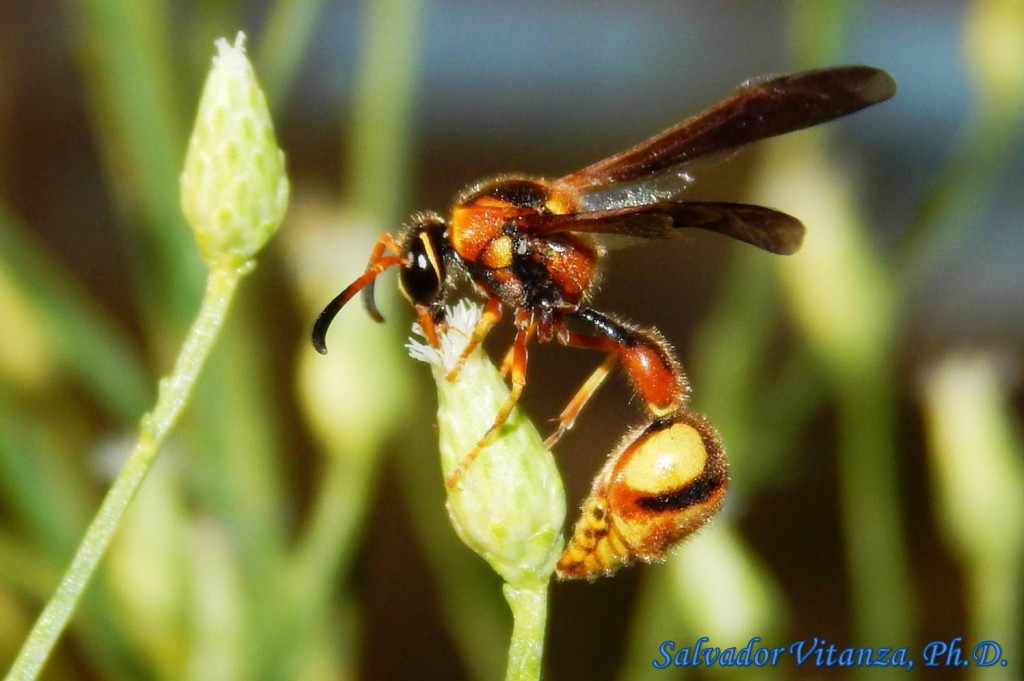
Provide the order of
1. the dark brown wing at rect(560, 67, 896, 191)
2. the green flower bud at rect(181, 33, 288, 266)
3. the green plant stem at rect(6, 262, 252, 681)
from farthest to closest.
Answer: the dark brown wing at rect(560, 67, 896, 191) < the green flower bud at rect(181, 33, 288, 266) < the green plant stem at rect(6, 262, 252, 681)

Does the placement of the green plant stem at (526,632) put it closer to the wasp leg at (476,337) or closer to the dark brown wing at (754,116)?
the wasp leg at (476,337)

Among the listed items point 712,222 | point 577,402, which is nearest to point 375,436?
point 577,402

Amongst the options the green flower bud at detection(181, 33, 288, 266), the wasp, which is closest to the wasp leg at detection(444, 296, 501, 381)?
the wasp

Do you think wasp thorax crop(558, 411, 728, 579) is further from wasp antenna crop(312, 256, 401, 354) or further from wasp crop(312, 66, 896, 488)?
wasp antenna crop(312, 256, 401, 354)

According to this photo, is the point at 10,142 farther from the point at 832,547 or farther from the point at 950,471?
the point at 950,471

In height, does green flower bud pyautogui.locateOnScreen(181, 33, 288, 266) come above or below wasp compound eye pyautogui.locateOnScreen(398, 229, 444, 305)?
above

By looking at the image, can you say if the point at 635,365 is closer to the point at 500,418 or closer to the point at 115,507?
the point at 500,418
